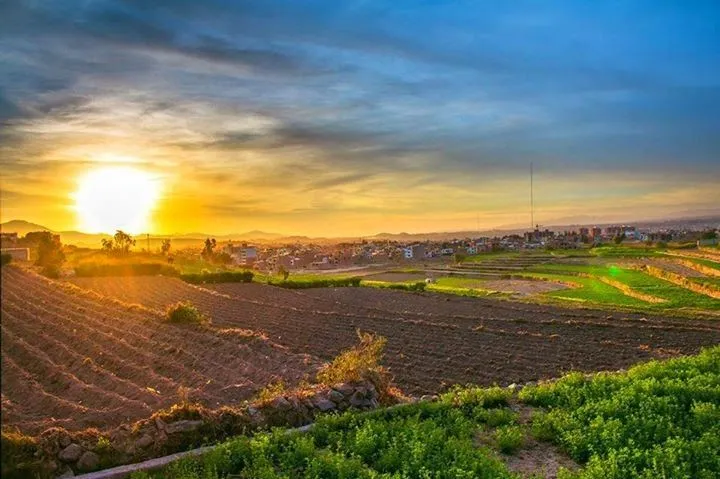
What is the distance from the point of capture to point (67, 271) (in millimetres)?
56156

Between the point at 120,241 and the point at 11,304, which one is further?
the point at 120,241

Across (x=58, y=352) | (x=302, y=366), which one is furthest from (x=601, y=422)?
(x=58, y=352)

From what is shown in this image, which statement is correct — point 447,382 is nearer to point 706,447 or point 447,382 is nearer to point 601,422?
point 601,422

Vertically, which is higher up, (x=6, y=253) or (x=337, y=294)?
(x=6, y=253)

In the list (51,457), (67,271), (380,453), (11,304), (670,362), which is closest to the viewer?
(51,457)

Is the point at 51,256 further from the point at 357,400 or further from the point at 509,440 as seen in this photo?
the point at 509,440

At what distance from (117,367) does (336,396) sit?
736 cm

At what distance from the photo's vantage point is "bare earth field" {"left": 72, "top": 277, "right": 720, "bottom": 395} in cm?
1761

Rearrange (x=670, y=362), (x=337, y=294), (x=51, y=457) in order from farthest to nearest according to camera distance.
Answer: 1. (x=337, y=294)
2. (x=670, y=362)
3. (x=51, y=457)

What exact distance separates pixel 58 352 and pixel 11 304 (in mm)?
12678

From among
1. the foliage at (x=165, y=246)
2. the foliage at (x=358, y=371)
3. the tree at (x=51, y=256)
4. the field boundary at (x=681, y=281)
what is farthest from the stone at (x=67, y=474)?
the foliage at (x=165, y=246)

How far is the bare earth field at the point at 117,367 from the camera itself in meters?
11.1

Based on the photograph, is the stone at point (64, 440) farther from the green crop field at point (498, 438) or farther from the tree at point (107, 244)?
the tree at point (107, 244)

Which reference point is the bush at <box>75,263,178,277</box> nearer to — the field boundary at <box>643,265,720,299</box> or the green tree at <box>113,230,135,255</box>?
the green tree at <box>113,230,135,255</box>
